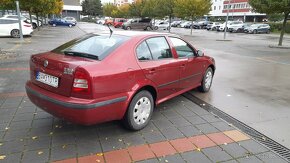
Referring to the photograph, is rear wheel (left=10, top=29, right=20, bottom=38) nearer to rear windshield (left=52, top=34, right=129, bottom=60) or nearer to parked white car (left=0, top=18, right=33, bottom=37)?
parked white car (left=0, top=18, right=33, bottom=37)

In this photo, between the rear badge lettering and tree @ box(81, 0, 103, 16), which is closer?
the rear badge lettering

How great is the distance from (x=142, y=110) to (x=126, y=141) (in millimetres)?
556

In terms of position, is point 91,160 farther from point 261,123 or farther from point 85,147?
point 261,123

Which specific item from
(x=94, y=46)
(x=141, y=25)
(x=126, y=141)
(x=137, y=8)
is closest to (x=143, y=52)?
(x=94, y=46)

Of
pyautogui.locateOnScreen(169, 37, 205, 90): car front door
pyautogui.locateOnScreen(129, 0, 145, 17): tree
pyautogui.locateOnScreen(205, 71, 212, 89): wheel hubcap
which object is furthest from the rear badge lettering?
pyautogui.locateOnScreen(129, 0, 145, 17): tree

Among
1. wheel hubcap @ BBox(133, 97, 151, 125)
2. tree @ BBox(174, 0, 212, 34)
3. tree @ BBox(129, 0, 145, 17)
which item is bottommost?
wheel hubcap @ BBox(133, 97, 151, 125)

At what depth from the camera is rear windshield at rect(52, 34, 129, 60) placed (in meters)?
3.62

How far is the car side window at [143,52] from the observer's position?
3.97m

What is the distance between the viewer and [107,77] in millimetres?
3330

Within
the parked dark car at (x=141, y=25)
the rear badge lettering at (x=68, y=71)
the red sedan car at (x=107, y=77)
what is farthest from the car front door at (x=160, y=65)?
the parked dark car at (x=141, y=25)

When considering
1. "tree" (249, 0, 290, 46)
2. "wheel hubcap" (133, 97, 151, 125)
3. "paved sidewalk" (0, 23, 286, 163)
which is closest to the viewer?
"paved sidewalk" (0, 23, 286, 163)

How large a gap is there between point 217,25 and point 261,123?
38.7m

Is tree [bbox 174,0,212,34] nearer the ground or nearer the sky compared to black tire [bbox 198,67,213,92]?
nearer the sky

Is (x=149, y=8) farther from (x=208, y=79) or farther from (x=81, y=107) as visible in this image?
(x=81, y=107)
